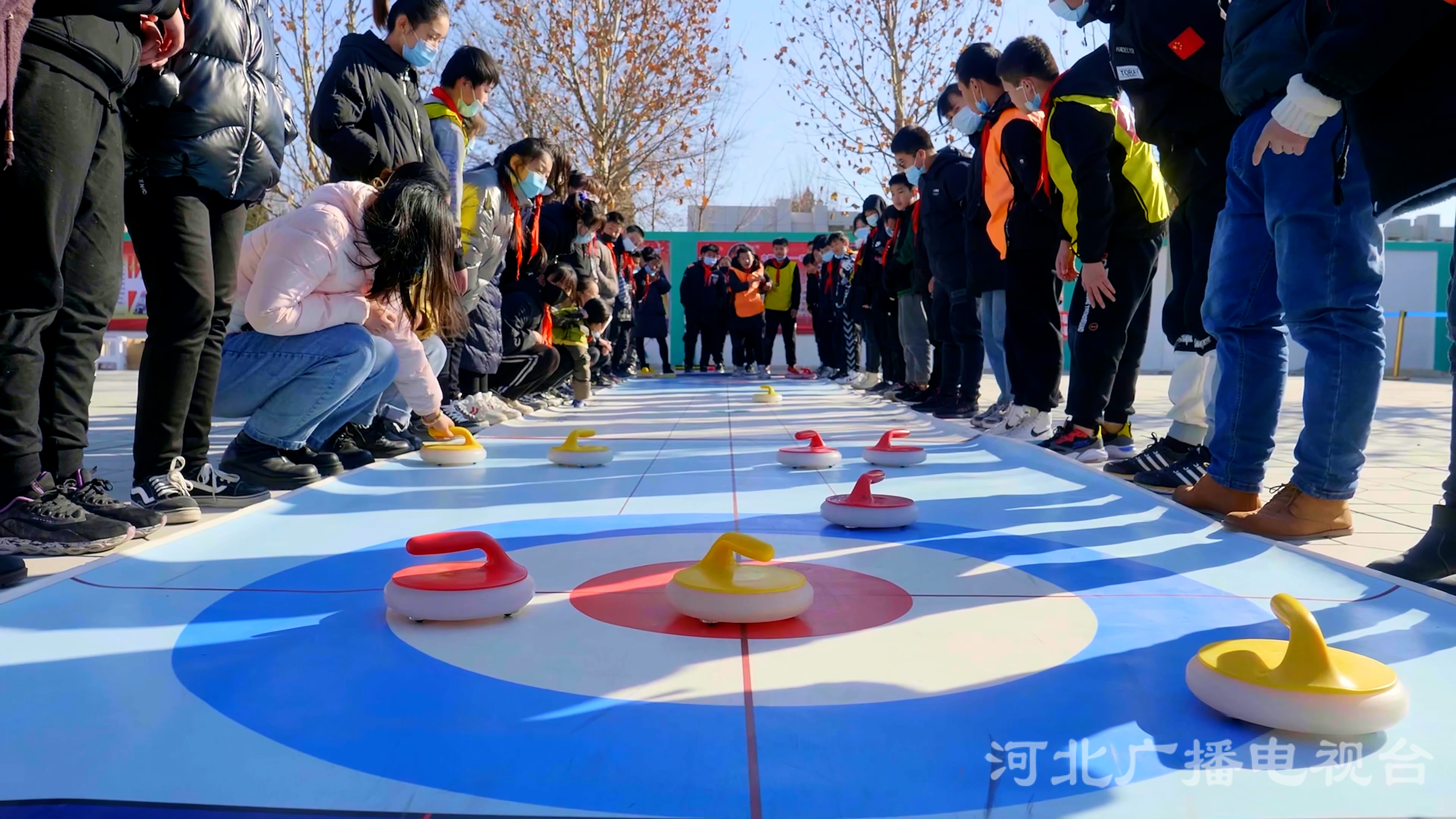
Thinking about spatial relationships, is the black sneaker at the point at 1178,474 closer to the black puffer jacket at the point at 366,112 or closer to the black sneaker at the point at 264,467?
the black sneaker at the point at 264,467

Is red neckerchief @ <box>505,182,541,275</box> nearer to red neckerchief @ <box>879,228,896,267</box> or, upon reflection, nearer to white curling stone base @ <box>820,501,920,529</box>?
red neckerchief @ <box>879,228,896,267</box>

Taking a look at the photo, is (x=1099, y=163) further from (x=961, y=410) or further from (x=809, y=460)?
(x=961, y=410)

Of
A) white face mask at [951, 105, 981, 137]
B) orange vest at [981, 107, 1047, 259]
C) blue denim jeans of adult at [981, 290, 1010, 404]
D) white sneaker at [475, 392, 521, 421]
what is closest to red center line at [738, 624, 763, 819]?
orange vest at [981, 107, 1047, 259]

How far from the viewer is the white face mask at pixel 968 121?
5.70m

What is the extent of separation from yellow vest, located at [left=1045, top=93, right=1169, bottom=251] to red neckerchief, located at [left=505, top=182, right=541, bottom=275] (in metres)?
3.41

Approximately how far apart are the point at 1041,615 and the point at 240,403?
2640 mm

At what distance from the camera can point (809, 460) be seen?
12.3 ft

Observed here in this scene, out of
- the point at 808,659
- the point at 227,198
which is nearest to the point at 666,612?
the point at 808,659

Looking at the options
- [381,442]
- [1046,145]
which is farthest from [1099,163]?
[381,442]

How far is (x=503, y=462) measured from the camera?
401 centimetres

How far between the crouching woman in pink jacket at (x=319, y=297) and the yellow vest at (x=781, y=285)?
10.6m

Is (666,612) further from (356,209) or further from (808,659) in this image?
(356,209)

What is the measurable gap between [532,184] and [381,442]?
2602mm

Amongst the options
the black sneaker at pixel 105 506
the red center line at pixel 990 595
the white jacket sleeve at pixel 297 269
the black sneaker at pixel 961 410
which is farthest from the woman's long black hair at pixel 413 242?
the black sneaker at pixel 961 410
